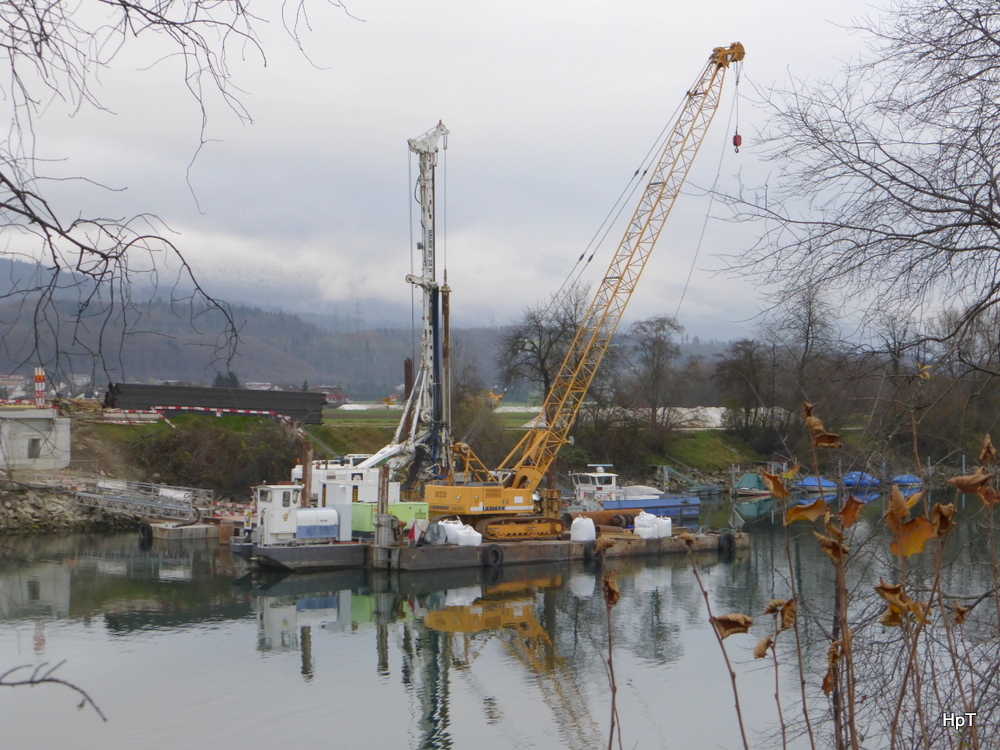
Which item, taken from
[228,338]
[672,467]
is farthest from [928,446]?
[672,467]

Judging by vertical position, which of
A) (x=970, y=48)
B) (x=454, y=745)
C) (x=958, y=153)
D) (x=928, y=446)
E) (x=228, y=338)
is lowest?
(x=454, y=745)

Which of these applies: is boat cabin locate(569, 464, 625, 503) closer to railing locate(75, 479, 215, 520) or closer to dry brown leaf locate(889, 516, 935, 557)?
railing locate(75, 479, 215, 520)

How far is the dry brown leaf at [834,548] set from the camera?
98.7 inches

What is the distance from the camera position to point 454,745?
11648 mm

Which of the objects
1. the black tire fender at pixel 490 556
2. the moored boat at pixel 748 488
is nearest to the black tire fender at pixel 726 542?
the black tire fender at pixel 490 556

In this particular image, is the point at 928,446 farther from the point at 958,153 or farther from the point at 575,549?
the point at 575,549

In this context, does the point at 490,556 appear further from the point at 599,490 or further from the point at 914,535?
the point at 914,535

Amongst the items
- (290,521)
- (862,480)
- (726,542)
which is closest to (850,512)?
(862,480)

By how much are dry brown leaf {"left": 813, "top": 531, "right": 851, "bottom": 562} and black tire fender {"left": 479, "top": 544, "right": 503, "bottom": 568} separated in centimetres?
Result: 2250

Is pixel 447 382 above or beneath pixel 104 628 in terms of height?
above

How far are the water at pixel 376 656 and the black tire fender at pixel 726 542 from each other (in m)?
3.35

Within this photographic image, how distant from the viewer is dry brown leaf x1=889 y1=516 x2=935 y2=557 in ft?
7.72

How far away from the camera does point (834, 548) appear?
2537 millimetres

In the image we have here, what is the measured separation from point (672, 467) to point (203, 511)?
1022 inches
